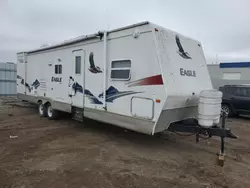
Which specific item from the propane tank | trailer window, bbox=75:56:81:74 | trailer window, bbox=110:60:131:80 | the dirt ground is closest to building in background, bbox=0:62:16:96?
the dirt ground

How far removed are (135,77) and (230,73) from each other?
14.8 m

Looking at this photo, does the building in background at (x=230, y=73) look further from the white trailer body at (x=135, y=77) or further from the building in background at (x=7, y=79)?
the building in background at (x=7, y=79)

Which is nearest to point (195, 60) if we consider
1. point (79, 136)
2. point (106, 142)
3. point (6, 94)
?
point (106, 142)

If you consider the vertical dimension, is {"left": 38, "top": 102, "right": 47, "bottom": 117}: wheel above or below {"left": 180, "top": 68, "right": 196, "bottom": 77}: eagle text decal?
below

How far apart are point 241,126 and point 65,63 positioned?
291 inches

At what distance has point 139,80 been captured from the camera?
5.06 meters

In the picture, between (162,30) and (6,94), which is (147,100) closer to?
(162,30)

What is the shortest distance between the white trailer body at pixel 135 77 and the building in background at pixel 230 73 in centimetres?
1243

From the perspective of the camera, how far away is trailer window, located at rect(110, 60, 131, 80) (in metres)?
5.36

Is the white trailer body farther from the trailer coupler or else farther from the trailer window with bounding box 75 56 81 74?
the trailer coupler

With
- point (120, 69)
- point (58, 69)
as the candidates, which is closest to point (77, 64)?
point (58, 69)

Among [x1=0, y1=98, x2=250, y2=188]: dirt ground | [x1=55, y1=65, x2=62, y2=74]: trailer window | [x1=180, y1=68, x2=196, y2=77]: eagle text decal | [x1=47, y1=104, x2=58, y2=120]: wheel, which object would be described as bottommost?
[x1=0, y1=98, x2=250, y2=188]: dirt ground

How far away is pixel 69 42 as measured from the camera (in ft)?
24.1

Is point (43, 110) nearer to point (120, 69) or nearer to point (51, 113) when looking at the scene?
point (51, 113)
